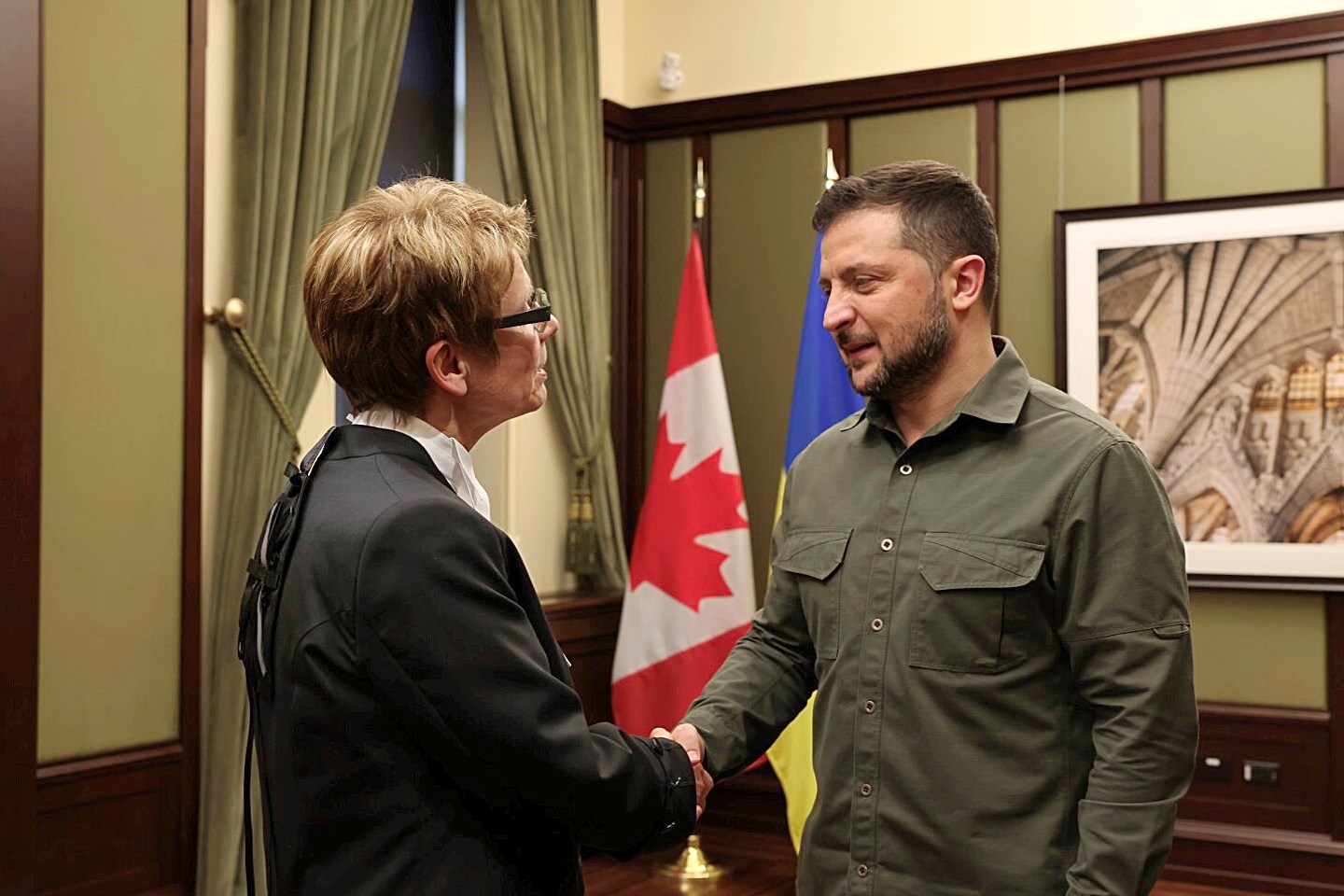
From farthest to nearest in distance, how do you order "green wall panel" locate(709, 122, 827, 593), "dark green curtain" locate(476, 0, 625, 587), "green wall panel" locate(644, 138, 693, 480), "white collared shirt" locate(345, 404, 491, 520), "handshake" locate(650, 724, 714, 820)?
1. "green wall panel" locate(644, 138, 693, 480)
2. "green wall panel" locate(709, 122, 827, 593)
3. "dark green curtain" locate(476, 0, 625, 587)
4. "handshake" locate(650, 724, 714, 820)
5. "white collared shirt" locate(345, 404, 491, 520)

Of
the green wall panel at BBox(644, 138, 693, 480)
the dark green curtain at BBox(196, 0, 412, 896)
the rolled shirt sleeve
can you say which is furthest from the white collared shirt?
the green wall panel at BBox(644, 138, 693, 480)

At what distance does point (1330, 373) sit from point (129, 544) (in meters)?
3.32

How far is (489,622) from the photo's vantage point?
4.50ft

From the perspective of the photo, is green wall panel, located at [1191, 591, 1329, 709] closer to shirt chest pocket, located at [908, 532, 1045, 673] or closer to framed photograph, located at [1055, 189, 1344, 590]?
framed photograph, located at [1055, 189, 1344, 590]

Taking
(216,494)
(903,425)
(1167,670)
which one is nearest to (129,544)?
(216,494)

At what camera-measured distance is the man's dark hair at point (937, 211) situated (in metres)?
2.02

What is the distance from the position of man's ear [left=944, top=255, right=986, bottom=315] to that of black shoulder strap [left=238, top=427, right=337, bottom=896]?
0.94 metres

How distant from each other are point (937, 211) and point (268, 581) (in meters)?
1.09

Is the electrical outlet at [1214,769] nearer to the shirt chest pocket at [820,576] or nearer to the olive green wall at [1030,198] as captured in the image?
the olive green wall at [1030,198]

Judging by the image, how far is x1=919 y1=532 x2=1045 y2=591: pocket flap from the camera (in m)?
1.82

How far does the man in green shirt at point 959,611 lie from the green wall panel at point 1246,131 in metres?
2.55

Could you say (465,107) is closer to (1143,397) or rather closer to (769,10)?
(769,10)

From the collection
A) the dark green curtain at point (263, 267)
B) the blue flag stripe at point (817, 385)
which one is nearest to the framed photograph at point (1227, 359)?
the blue flag stripe at point (817, 385)

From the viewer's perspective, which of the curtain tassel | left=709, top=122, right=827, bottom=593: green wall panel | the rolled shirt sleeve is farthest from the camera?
left=709, top=122, right=827, bottom=593: green wall panel
